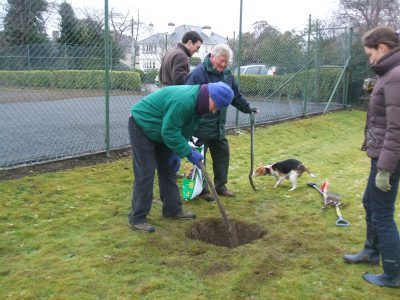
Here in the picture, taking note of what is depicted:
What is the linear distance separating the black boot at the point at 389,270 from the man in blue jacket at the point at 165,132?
1898 mm

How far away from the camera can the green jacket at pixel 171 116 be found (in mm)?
4238

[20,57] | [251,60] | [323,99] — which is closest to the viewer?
[20,57]

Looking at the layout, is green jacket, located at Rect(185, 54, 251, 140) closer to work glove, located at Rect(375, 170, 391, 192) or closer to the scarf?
the scarf

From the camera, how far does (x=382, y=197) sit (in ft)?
11.5

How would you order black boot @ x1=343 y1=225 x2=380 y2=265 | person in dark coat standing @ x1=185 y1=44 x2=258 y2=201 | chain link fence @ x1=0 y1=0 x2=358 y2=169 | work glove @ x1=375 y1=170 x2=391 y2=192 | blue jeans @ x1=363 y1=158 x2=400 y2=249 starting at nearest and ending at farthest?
work glove @ x1=375 y1=170 x2=391 y2=192, blue jeans @ x1=363 y1=158 x2=400 y2=249, black boot @ x1=343 y1=225 x2=380 y2=265, person in dark coat standing @ x1=185 y1=44 x2=258 y2=201, chain link fence @ x1=0 y1=0 x2=358 y2=169

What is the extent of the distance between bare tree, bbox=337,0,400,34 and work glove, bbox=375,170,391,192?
20276mm

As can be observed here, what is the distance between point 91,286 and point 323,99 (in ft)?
40.7

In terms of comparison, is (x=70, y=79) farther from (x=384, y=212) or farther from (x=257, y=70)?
(x=257, y=70)

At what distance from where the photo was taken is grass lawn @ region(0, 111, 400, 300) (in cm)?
358

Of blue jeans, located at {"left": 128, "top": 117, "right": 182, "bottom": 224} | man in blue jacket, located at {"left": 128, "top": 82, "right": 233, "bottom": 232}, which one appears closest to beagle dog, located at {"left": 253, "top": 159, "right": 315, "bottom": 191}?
man in blue jacket, located at {"left": 128, "top": 82, "right": 233, "bottom": 232}

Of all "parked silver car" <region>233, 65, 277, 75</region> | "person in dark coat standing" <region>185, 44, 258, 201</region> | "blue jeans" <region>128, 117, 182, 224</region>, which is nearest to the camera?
"blue jeans" <region>128, 117, 182, 224</region>

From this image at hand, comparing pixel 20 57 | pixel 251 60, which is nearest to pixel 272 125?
→ pixel 251 60

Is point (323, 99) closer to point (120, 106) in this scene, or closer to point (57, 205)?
point (120, 106)

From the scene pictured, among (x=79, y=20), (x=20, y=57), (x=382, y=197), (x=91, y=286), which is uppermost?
(x=79, y=20)
